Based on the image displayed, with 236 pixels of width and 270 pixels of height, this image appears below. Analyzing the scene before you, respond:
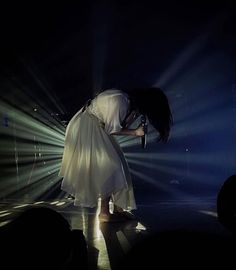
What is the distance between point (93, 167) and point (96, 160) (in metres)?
0.06

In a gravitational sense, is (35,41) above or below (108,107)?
above

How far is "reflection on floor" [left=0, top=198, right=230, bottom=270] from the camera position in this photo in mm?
2240

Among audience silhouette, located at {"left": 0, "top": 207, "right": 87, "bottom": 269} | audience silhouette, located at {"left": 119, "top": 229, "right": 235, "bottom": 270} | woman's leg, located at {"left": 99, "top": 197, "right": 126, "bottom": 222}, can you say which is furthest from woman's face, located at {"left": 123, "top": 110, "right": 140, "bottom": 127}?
audience silhouette, located at {"left": 119, "top": 229, "right": 235, "bottom": 270}

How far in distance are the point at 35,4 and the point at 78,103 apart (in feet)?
7.71

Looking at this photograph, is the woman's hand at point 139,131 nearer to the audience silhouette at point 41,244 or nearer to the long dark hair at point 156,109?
the long dark hair at point 156,109

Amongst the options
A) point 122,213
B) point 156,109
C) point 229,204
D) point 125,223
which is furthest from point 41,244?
point 122,213

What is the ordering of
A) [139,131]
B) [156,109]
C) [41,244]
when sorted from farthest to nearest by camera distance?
[139,131]
[156,109]
[41,244]

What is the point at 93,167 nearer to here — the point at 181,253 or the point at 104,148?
the point at 104,148

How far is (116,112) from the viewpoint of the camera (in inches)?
111

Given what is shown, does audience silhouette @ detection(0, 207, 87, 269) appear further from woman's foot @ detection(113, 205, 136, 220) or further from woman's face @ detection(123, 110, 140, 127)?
woman's foot @ detection(113, 205, 136, 220)

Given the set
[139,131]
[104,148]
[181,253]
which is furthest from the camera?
[104,148]

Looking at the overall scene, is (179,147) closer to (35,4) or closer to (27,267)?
(35,4)

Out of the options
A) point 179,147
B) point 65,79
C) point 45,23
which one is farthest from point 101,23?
point 179,147

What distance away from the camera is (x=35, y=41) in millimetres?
4980
